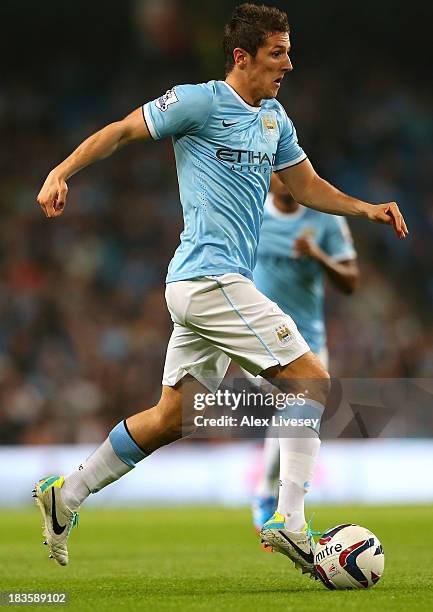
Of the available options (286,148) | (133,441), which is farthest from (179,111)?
(133,441)

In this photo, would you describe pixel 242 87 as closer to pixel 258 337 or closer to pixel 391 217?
pixel 391 217

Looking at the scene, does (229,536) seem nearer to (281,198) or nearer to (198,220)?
(281,198)

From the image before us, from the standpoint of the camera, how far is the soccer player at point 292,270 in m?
8.31

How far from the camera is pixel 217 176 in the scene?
564 centimetres

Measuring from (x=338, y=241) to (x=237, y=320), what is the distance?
3.10 metres

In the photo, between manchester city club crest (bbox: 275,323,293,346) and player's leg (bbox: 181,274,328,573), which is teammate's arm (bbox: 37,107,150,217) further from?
manchester city club crest (bbox: 275,323,293,346)

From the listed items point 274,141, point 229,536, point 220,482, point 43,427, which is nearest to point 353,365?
point 220,482

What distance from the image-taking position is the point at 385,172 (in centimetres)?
1875

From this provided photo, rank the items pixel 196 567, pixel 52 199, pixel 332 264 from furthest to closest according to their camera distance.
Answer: pixel 332 264 < pixel 196 567 < pixel 52 199

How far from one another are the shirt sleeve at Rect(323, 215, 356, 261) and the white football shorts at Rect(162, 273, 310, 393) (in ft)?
9.56

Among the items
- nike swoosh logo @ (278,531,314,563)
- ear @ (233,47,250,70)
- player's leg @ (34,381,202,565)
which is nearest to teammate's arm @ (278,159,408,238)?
ear @ (233,47,250,70)

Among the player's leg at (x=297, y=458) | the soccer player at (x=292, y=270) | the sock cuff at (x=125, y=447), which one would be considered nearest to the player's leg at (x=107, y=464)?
the sock cuff at (x=125, y=447)

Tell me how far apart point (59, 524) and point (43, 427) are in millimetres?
9793

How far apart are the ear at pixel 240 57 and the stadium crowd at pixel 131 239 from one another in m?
9.62
